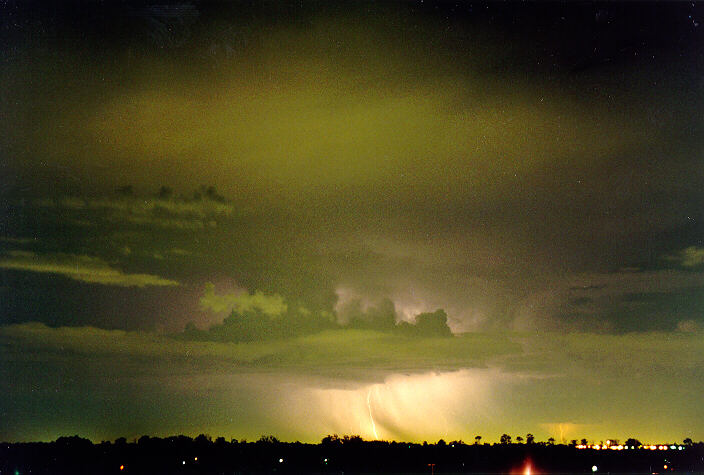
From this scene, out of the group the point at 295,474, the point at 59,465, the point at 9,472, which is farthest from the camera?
the point at 59,465

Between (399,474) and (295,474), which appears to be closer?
(295,474)

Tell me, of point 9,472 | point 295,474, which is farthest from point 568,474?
point 9,472

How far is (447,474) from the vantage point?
→ 185000mm

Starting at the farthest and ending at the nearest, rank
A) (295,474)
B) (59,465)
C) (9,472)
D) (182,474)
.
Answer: (59,465) < (295,474) < (182,474) < (9,472)

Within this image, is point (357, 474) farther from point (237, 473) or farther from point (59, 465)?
point (59, 465)

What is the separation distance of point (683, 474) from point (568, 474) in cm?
2793

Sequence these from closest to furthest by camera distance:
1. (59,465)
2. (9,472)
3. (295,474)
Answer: (9,472) → (295,474) → (59,465)

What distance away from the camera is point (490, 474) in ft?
556

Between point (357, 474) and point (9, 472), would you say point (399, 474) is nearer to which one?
point (357, 474)

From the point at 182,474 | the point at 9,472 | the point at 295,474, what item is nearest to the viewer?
the point at 9,472

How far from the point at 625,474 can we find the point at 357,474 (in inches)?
2487

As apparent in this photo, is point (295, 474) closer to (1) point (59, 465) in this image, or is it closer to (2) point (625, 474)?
(1) point (59, 465)

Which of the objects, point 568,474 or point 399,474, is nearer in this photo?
point 568,474

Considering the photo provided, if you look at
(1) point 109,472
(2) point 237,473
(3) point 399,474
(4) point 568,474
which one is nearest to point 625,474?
(4) point 568,474
